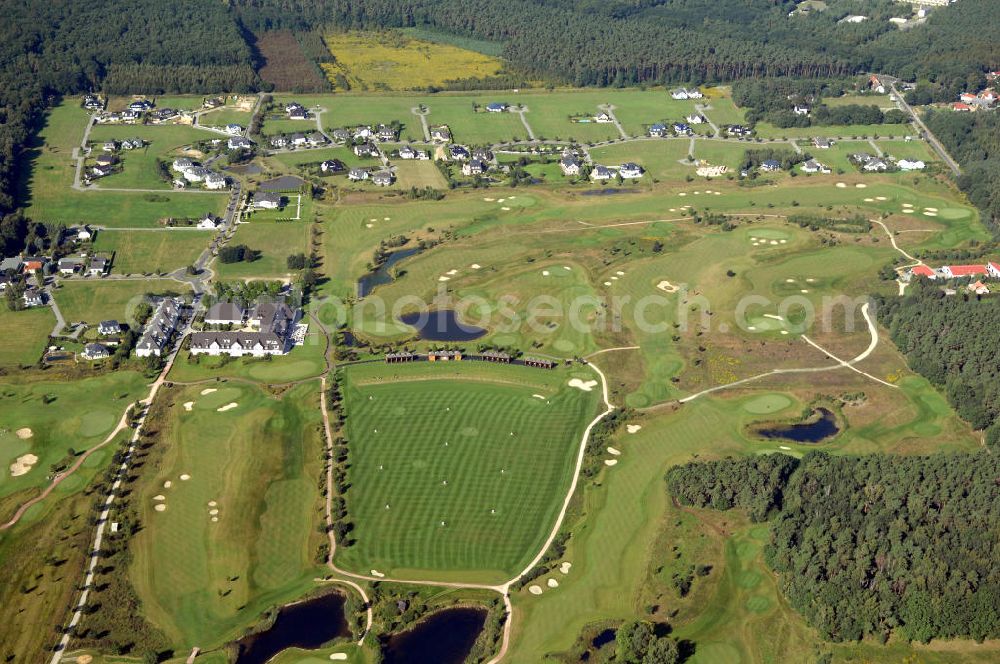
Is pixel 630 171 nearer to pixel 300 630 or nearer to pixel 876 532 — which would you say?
pixel 876 532

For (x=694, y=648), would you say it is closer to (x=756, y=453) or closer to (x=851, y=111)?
(x=756, y=453)

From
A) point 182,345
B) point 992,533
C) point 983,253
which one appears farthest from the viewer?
point 983,253

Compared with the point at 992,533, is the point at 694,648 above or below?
below

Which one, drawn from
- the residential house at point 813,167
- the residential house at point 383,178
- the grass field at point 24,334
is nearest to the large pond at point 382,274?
the residential house at point 383,178

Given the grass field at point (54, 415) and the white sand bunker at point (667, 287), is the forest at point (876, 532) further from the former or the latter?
the grass field at point (54, 415)

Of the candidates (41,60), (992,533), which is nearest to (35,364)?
(992,533)

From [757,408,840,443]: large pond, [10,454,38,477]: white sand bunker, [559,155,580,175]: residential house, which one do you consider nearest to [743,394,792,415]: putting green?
[757,408,840,443]: large pond

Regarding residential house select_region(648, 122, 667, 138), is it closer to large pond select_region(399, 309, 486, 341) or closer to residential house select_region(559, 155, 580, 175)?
residential house select_region(559, 155, 580, 175)
